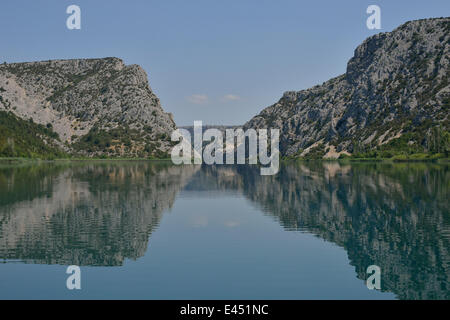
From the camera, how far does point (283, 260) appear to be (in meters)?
33.5

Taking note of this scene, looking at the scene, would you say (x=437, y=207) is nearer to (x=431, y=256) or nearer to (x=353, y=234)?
(x=353, y=234)

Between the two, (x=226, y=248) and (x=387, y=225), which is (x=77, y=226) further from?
(x=387, y=225)

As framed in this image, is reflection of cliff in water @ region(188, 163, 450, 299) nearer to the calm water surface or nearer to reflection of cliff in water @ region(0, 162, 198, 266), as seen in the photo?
the calm water surface

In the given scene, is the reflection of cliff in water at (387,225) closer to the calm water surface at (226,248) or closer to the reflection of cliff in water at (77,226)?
the calm water surface at (226,248)

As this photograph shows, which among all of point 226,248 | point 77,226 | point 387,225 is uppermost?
point 77,226

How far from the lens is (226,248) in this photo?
124 feet

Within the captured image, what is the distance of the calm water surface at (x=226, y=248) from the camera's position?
87.9ft

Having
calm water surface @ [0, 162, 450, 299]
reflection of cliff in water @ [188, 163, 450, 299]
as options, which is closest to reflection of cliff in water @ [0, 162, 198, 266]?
calm water surface @ [0, 162, 450, 299]

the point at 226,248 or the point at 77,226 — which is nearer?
the point at 226,248

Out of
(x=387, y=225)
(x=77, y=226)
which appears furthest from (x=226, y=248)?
(x=387, y=225)

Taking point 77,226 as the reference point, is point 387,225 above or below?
below

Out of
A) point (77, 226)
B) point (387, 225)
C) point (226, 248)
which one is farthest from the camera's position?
point (387, 225)
